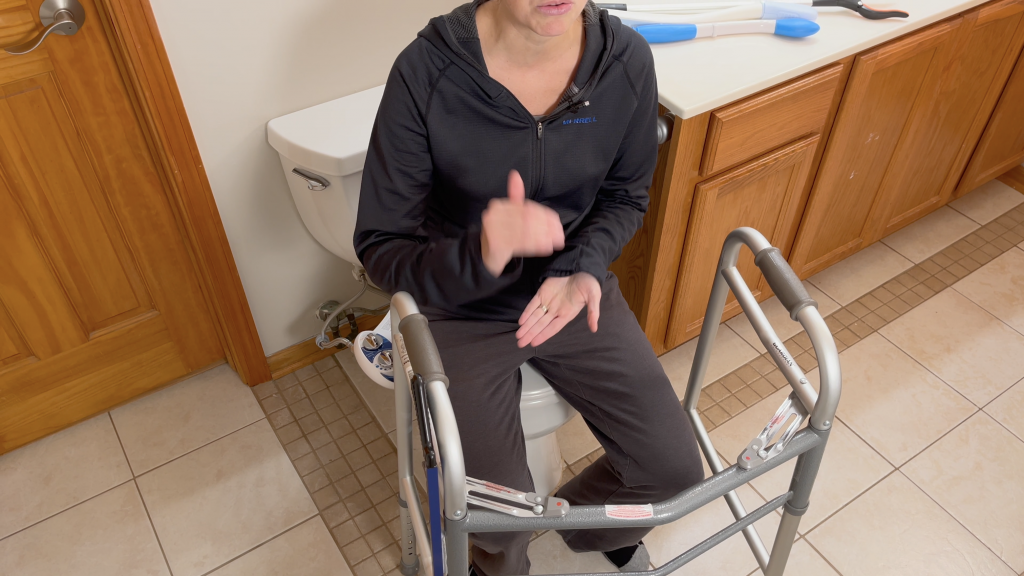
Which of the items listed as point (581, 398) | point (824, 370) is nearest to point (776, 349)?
point (824, 370)

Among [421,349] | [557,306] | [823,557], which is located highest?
[421,349]

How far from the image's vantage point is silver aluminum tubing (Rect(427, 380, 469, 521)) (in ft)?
2.67

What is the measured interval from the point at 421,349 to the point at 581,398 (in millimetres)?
433

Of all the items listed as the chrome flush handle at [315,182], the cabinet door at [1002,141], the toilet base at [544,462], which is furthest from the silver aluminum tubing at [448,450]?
the cabinet door at [1002,141]

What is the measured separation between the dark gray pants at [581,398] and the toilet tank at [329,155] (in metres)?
0.37

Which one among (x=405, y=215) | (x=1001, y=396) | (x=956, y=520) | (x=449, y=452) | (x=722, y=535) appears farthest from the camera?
(x=1001, y=396)

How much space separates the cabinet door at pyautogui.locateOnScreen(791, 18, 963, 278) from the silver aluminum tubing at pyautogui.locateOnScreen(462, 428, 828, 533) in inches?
37.3

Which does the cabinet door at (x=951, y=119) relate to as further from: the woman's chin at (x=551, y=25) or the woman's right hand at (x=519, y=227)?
the woman's right hand at (x=519, y=227)

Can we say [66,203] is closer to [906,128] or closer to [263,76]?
[263,76]

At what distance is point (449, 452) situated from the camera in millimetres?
813

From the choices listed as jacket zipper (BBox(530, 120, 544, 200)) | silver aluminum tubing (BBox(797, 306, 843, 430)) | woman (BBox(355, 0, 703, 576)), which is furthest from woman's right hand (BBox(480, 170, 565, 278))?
silver aluminum tubing (BBox(797, 306, 843, 430))

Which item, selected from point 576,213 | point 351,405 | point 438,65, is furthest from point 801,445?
point 351,405

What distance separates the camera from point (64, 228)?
1520 mm

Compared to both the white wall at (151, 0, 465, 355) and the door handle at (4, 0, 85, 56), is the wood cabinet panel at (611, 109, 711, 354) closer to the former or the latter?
the white wall at (151, 0, 465, 355)
